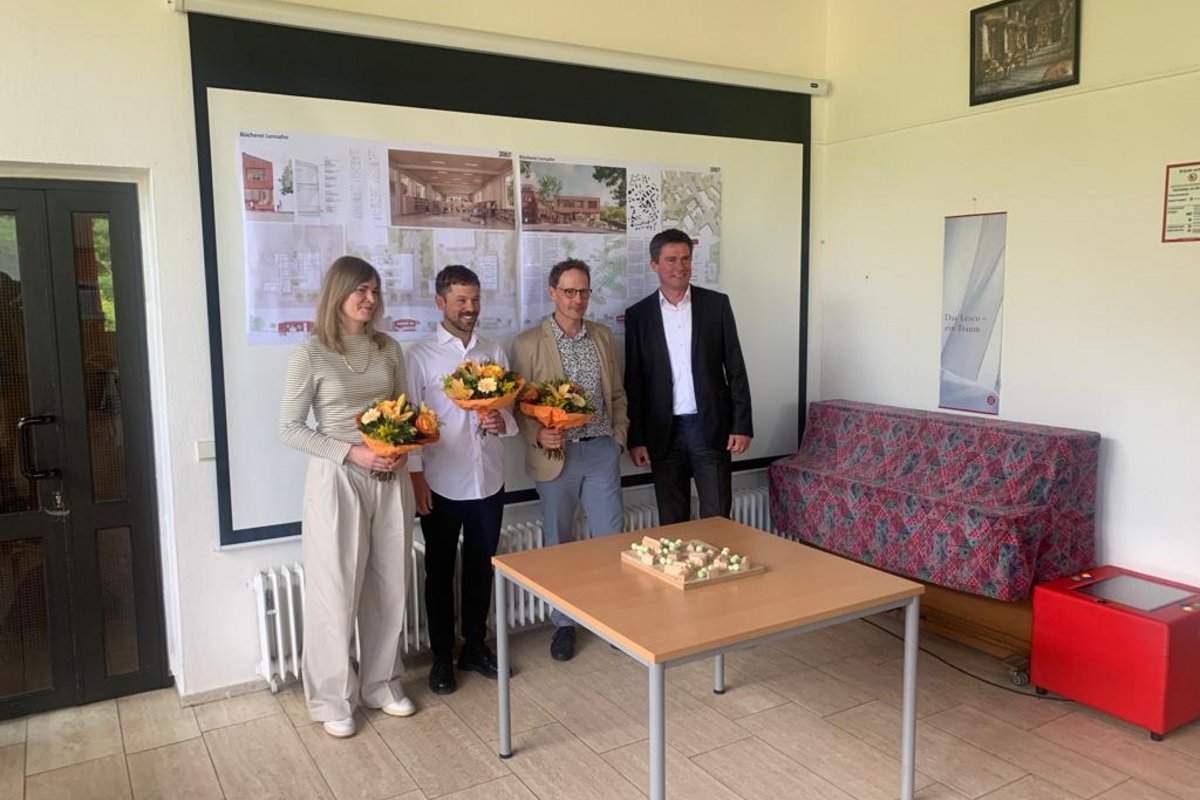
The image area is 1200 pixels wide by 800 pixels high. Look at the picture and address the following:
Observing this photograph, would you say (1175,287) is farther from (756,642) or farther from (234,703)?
(234,703)

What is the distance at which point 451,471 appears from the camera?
3727 mm

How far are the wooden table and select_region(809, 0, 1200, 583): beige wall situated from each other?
169 centimetres

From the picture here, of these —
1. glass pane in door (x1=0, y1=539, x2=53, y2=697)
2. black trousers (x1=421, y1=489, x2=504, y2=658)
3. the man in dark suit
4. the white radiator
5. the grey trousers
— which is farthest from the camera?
the man in dark suit

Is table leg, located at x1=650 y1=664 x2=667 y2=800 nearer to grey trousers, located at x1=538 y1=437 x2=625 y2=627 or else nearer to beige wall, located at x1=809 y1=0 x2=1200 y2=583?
grey trousers, located at x1=538 y1=437 x2=625 y2=627

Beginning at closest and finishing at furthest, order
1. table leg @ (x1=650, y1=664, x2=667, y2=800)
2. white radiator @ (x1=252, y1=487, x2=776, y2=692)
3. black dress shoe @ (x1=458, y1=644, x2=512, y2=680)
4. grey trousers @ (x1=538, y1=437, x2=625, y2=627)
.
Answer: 1. table leg @ (x1=650, y1=664, x2=667, y2=800)
2. white radiator @ (x1=252, y1=487, x2=776, y2=692)
3. black dress shoe @ (x1=458, y1=644, x2=512, y2=680)
4. grey trousers @ (x1=538, y1=437, x2=625, y2=627)

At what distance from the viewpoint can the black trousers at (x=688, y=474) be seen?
4.37 meters

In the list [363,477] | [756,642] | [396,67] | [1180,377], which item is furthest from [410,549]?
[1180,377]

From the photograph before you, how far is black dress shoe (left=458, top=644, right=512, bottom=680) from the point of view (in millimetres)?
3941

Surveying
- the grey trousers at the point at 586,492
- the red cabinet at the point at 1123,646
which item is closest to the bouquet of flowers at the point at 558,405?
the grey trousers at the point at 586,492

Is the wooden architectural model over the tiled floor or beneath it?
over

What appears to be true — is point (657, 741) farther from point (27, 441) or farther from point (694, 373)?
point (27, 441)

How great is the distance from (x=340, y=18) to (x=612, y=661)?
307 cm

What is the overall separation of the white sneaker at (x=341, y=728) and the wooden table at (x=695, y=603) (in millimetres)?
615

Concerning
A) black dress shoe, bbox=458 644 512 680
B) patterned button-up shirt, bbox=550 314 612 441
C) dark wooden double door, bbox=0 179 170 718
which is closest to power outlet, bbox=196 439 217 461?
dark wooden double door, bbox=0 179 170 718
